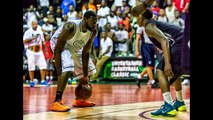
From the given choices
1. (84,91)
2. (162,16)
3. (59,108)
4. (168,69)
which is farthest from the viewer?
(162,16)

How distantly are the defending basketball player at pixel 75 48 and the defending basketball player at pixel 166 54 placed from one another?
1.04m

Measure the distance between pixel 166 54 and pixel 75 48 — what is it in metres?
1.98

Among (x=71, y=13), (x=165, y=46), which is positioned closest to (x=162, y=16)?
(x=71, y=13)

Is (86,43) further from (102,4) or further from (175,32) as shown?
(102,4)

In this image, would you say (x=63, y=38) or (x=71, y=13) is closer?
(x=63, y=38)

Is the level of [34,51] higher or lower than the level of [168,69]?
higher

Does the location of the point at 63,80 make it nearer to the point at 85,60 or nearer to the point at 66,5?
the point at 85,60

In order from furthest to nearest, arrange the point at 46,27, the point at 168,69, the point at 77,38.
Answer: the point at 46,27
the point at 77,38
the point at 168,69

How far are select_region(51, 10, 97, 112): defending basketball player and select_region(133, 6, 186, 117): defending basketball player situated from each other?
1.04 meters

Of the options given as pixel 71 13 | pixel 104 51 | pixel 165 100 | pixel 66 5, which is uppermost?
pixel 66 5

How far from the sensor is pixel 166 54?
221 inches

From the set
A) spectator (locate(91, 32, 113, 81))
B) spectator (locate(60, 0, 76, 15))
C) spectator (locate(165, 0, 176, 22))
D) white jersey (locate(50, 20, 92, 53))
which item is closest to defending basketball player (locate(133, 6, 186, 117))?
white jersey (locate(50, 20, 92, 53))

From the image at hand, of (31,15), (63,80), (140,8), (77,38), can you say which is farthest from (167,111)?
(31,15)

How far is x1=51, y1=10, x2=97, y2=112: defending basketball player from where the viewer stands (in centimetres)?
638
